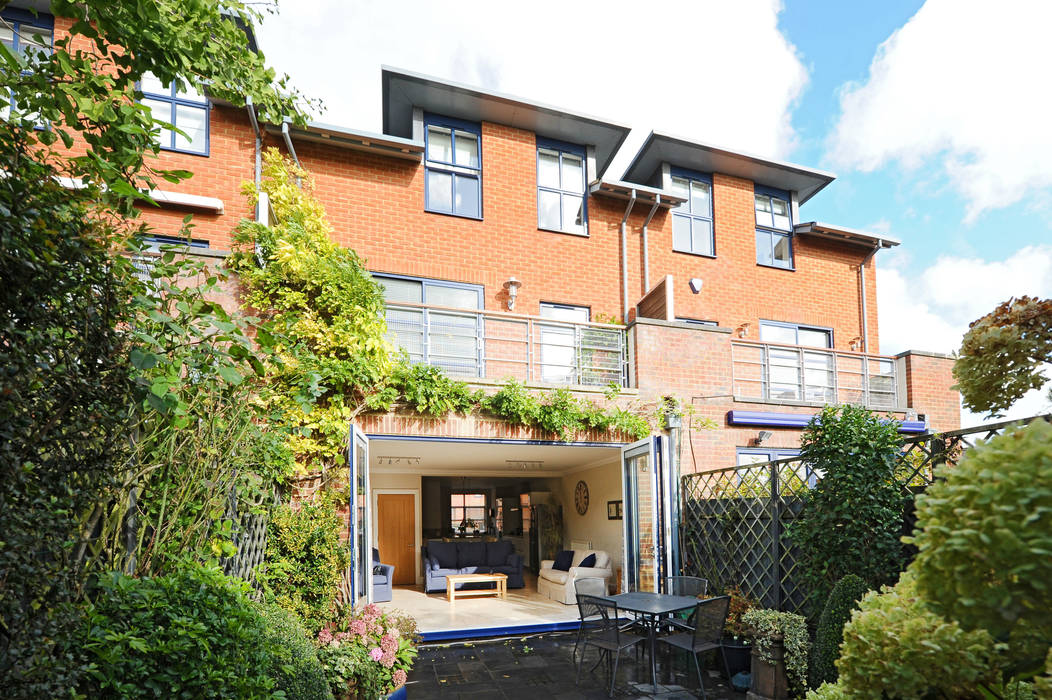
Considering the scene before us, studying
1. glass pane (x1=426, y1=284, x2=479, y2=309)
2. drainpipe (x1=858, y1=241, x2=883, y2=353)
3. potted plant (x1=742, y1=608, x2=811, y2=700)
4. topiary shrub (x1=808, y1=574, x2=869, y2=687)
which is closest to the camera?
topiary shrub (x1=808, y1=574, x2=869, y2=687)

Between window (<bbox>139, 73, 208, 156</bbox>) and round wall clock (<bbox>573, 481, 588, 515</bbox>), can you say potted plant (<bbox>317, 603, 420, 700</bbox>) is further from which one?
round wall clock (<bbox>573, 481, 588, 515</bbox>)

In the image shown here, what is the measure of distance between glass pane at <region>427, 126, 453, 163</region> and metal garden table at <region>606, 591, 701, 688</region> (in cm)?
662

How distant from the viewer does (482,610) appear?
9625mm

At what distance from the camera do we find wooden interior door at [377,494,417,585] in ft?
46.9

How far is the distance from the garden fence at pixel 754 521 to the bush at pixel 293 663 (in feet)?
13.0

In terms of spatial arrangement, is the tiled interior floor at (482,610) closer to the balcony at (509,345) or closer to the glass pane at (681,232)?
the balcony at (509,345)

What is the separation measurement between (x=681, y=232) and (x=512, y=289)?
3.41 metres

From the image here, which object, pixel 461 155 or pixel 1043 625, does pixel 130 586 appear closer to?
pixel 1043 625

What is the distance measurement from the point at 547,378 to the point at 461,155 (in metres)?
3.79

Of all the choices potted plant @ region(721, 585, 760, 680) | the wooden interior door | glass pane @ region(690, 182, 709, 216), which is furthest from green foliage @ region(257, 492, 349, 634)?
the wooden interior door

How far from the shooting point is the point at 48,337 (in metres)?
2.01

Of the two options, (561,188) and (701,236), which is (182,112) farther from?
(701,236)

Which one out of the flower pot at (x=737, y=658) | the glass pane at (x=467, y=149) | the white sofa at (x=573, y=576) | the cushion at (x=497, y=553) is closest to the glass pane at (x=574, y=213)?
the glass pane at (x=467, y=149)

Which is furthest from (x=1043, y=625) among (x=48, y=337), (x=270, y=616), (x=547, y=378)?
(x=547, y=378)
